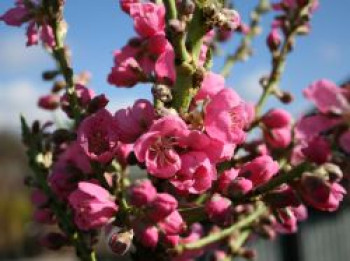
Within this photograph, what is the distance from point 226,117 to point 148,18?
298 millimetres

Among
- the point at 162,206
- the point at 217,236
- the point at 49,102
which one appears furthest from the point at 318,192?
the point at 49,102

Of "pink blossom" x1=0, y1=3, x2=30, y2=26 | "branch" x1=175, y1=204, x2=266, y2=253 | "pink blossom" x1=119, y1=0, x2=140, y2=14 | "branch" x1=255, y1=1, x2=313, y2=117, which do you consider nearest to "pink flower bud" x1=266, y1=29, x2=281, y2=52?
"branch" x1=255, y1=1, x2=313, y2=117

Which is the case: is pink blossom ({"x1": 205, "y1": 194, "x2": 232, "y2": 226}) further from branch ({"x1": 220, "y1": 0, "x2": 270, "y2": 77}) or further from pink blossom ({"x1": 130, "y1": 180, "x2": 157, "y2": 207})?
branch ({"x1": 220, "y1": 0, "x2": 270, "y2": 77})

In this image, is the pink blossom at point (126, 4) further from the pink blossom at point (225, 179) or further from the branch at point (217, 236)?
the branch at point (217, 236)

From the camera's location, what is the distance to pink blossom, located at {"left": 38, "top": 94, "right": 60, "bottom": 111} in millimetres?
1855

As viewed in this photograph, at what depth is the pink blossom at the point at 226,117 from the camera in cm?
Answer: 106

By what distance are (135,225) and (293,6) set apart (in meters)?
0.91

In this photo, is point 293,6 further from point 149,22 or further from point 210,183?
point 210,183

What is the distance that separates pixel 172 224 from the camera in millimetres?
1124

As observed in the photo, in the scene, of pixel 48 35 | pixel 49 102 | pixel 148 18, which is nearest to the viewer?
pixel 148 18

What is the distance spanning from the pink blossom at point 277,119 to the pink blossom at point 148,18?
0.46 m

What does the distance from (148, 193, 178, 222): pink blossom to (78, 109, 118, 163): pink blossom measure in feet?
0.42

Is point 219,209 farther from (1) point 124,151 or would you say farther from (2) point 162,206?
(1) point 124,151

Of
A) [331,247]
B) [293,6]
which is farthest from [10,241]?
[293,6]
